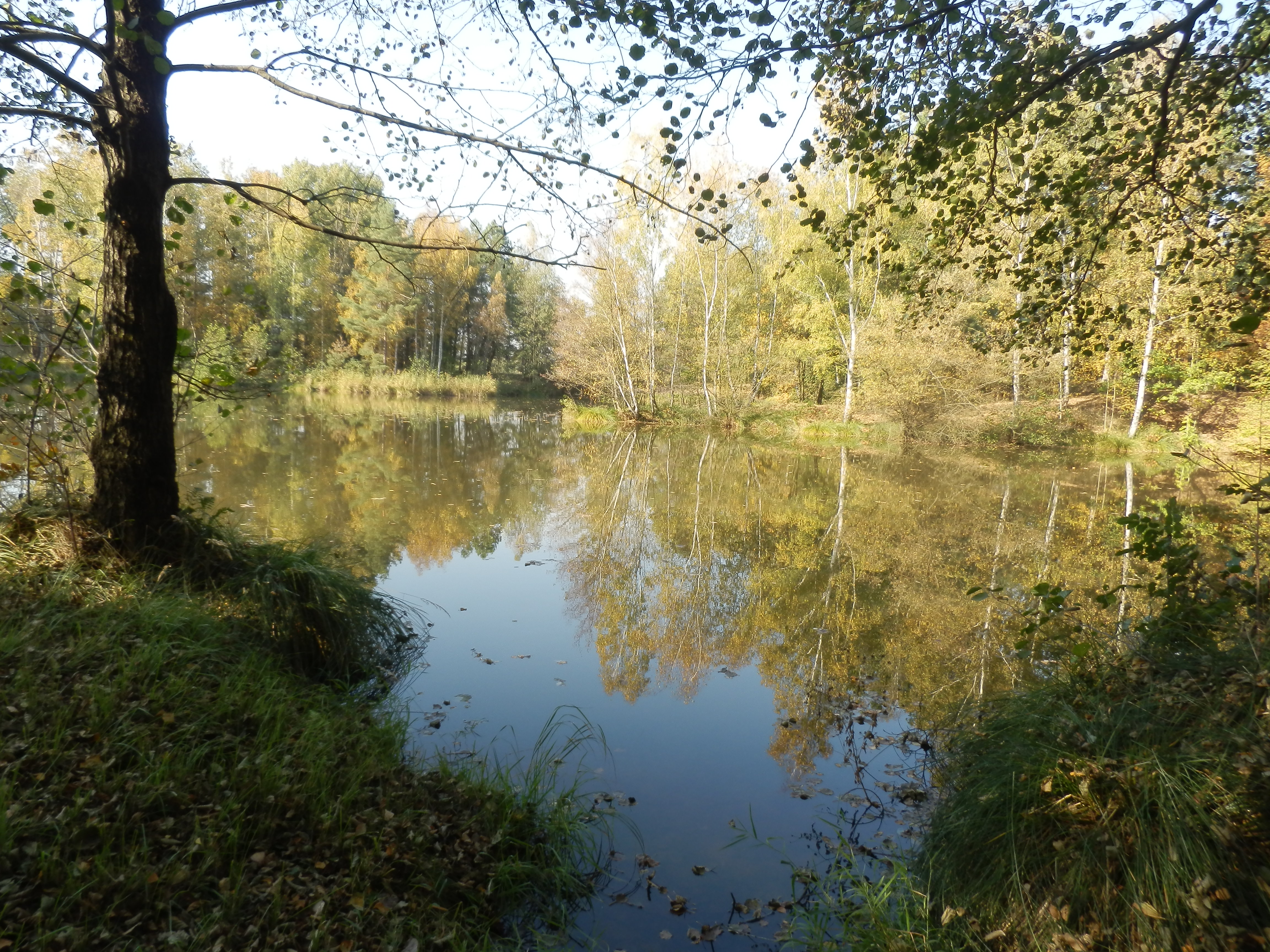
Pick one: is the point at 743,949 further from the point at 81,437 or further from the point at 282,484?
the point at 282,484

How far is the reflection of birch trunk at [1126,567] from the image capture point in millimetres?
5037

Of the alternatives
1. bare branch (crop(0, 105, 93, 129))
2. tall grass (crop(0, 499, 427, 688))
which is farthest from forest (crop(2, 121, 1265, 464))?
tall grass (crop(0, 499, 427, 688))

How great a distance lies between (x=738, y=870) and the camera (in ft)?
11.4

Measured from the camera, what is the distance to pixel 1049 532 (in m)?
10.7

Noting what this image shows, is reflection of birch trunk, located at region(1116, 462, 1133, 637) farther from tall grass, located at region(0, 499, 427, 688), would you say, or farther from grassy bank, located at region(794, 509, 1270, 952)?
tall grass, located at region(0, 499, 427, 688)

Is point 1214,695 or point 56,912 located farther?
point 1214,695

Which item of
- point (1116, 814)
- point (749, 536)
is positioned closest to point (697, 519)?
point (749, 536)

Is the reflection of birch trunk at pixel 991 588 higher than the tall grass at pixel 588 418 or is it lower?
lower

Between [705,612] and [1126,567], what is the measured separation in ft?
17.1

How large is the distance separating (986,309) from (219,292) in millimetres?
19679

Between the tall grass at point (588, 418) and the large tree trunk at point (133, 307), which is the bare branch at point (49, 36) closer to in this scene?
the large tree trunk at point (133, 307)

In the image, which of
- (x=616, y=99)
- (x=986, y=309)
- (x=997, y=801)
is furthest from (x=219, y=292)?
(x=986, y=309)

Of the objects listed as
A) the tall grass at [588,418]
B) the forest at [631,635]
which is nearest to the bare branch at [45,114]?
the forest at [631,635]

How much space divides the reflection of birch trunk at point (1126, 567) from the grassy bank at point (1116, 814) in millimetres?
389
